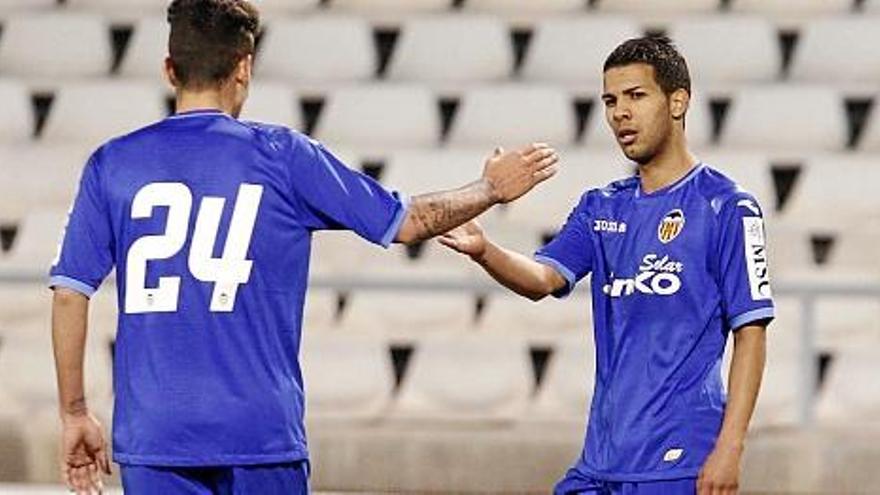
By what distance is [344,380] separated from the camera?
9562 mm

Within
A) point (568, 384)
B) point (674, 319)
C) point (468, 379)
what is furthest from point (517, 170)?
point (468, 379)

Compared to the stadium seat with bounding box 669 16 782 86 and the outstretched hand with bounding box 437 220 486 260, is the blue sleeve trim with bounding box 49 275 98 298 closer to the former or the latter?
the outstretched hand with bounding box 437 220 486 260

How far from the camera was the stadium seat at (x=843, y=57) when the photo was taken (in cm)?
1151

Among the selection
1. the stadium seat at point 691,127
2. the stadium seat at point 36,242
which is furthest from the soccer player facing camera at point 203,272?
the stadium seat at point 691,127

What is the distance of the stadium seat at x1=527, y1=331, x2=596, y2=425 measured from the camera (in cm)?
945

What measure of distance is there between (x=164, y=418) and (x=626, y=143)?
3.96ft

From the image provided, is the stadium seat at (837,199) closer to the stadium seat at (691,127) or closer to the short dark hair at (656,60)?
the stadium seat at (691,127)

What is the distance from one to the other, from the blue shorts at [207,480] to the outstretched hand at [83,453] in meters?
0.10

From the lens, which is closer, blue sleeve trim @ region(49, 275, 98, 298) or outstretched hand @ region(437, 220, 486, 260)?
blue sleeve trim @ region(49, 275, 98, 298)

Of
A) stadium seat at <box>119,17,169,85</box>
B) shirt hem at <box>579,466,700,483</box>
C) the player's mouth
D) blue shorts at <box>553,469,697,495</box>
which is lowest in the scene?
blue shorts at <box>553,469,697,495</box>

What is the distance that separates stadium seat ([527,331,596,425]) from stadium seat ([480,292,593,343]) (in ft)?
1.13

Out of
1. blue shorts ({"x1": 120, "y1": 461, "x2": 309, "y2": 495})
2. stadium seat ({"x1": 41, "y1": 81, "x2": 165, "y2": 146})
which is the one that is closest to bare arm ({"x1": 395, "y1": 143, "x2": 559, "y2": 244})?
blue shorts ({"x1": 120, "y1": 461, "x2": 309, "y2": 495})

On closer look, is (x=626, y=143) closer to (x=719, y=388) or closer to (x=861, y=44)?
(x=719, y=388)

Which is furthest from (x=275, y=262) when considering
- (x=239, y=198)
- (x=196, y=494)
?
(x=196, y=494)
